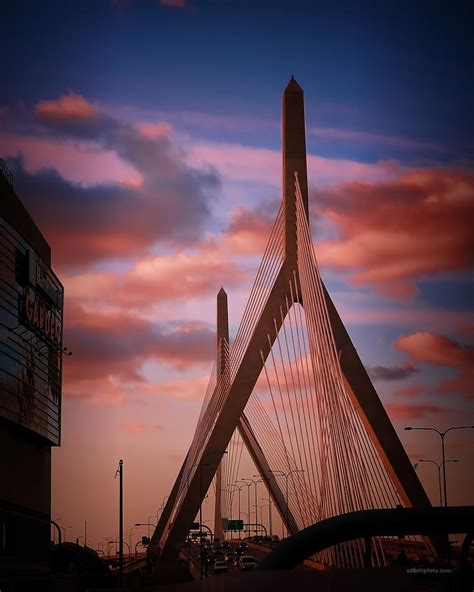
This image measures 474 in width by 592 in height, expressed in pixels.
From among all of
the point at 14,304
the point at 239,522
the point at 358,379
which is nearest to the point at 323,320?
the point at 358,379

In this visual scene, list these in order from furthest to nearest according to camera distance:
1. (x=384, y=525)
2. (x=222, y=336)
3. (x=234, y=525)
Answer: (x=234, y=525) < (x=222, y=336) < (x=384, y=525)

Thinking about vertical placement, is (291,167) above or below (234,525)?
above

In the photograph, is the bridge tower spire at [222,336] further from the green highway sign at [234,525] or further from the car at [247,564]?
the green highway sign at [234,525]

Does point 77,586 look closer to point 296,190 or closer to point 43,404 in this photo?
→ point 43,404

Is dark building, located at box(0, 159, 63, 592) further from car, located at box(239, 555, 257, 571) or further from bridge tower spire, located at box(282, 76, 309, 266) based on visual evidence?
car, located at box(239, 555, 257, 571)

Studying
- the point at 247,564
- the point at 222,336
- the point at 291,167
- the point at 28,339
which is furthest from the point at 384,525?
the point at 222,336

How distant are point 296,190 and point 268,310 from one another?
5308 mm

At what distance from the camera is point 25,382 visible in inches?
1425

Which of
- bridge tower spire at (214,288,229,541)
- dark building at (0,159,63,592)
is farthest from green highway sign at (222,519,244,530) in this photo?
dark building at (0,159,63,592)

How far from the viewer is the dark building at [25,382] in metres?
33.7

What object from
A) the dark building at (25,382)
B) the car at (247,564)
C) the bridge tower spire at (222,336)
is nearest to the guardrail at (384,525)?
the dark building at (25,382)

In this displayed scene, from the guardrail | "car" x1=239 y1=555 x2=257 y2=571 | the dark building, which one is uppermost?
the dark building

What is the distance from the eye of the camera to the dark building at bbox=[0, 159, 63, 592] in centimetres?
3366

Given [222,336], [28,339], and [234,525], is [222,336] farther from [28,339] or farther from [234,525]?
[234,525]
